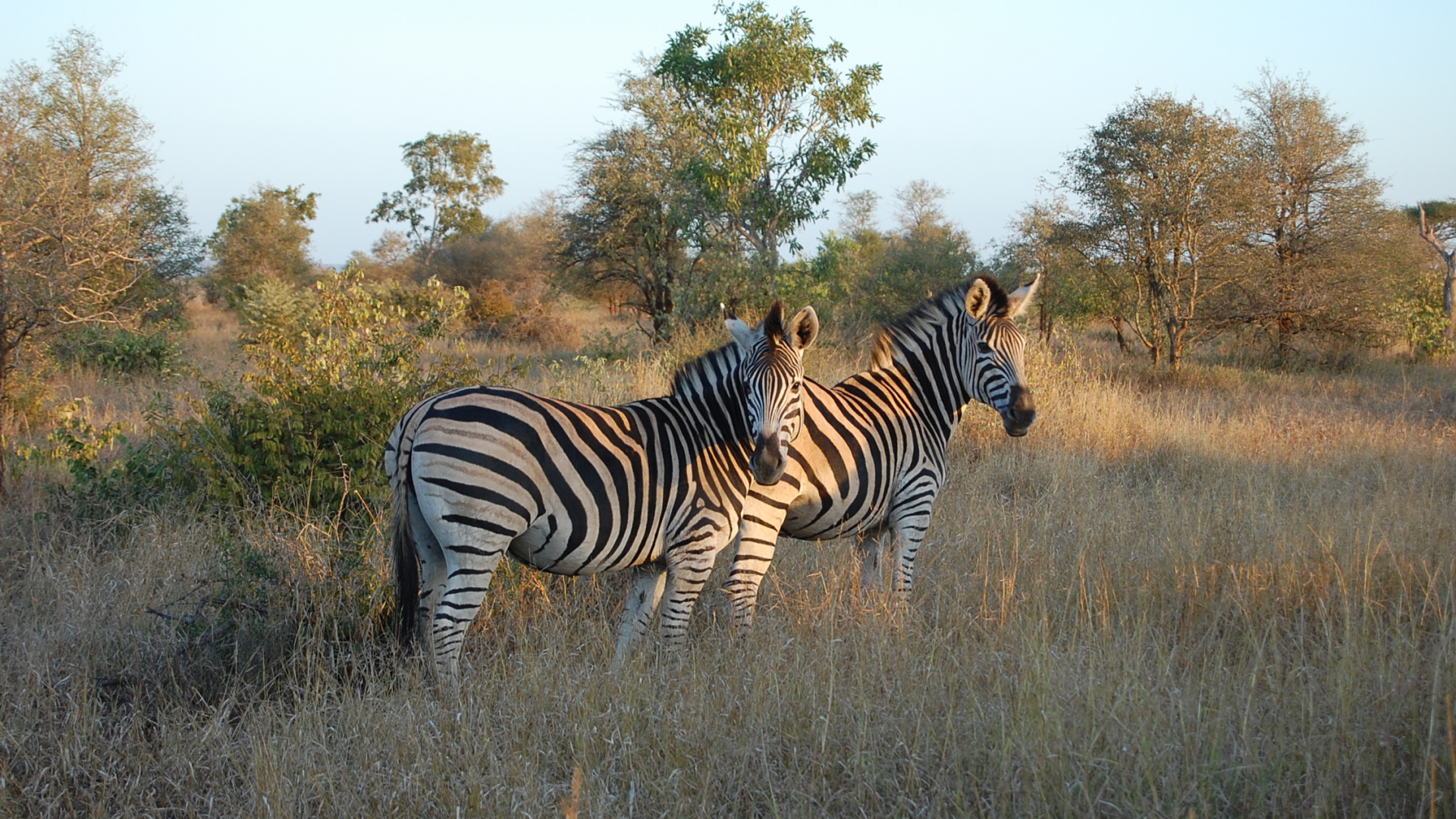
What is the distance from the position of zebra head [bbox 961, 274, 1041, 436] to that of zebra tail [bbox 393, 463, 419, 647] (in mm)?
2819

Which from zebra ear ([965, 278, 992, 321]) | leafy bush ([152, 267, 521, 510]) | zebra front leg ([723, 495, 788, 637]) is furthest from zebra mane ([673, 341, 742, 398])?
A: leafy bush ([152, 267, 521, 510])

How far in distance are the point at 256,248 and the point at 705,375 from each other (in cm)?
2670

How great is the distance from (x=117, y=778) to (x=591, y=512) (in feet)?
5.88

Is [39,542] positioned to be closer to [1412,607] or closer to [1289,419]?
[1412,607]

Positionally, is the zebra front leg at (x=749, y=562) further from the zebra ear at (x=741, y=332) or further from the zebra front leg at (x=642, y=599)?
the zebra ear at (x=741, y=332)

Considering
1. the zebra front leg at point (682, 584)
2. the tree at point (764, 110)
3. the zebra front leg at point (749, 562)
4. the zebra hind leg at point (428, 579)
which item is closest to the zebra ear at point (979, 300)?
the zebra front leg at point (749, 562)

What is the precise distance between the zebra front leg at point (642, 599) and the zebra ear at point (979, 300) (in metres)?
2.08

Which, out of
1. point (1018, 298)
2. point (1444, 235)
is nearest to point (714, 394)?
point (1018, 298)

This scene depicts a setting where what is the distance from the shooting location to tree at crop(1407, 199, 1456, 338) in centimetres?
1872

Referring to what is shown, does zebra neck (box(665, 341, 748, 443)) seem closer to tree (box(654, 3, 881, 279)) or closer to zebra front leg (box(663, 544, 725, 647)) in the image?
zebra front leg (box(663, 544, 725, 647))

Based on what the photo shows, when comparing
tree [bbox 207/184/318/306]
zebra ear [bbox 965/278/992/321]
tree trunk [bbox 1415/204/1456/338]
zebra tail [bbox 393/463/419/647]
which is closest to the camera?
zebra tail [bbox 393/463/419/647]

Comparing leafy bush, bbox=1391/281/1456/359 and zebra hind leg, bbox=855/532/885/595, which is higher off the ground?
leafy bush, bbox=1391/281/1456/359

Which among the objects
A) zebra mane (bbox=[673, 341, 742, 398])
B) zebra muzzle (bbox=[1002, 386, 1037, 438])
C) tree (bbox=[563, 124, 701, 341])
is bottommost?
zebra muzzle (bbox=[1002, 386, 1037, 438])

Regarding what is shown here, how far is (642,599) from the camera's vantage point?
416 centimetres
